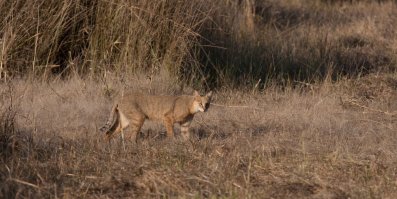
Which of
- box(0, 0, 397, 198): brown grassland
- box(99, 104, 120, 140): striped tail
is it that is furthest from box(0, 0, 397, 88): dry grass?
box(99, 104, 120, 140): striped tail

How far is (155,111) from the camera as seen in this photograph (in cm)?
809

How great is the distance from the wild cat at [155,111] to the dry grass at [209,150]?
0.65 feet

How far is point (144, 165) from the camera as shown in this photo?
21.7 feet

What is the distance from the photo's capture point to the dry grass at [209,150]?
20.5ft

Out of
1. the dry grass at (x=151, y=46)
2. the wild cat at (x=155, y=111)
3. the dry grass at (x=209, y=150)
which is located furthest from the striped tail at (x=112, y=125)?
the dry grass at (x=151, y=46)

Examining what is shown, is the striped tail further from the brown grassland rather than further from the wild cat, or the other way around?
the brown grassland

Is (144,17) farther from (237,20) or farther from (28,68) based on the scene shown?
(237,20)

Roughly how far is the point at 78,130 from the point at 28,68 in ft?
8.58

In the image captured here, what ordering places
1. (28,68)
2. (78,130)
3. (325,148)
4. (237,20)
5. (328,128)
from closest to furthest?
(325,148)
(78,130)
(328,128)
(28,68)
(237,20)

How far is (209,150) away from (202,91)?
3.28m

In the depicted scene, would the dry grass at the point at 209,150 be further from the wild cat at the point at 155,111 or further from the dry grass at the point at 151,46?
the dry grass at the point at 151,46

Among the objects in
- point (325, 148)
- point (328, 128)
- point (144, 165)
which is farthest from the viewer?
point (328, 128)

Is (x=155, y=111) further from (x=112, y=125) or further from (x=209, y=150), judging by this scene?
(x=209, y=150)

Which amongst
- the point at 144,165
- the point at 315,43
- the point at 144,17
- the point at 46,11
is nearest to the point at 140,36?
the point at 144,17
